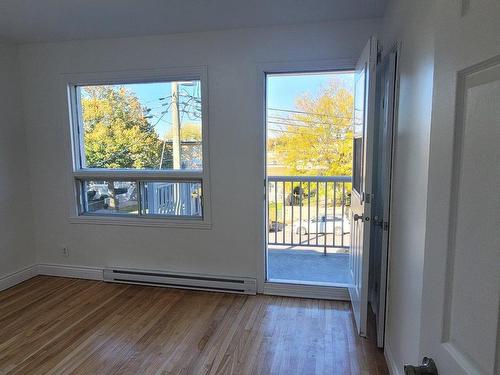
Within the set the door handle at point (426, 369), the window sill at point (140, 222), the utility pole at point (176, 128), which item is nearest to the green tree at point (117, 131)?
the utility pole at point (176, 128)

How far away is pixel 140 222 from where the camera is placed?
3.28 m

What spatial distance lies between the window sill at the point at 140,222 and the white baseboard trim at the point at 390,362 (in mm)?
1748

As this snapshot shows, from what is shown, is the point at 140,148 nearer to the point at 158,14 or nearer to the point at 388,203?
the point at 158,14

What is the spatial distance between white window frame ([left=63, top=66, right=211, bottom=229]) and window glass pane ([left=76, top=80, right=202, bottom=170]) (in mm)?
64

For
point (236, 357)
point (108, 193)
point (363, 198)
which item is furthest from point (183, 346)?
point (108, 193)

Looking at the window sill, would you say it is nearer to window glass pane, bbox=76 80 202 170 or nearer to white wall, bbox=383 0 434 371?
window glass pane, bbox=76 80 202 170

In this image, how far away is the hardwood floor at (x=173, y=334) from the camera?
2.04 m

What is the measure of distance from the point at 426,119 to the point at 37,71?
3.58m

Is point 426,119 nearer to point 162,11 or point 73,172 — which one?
point 162,11

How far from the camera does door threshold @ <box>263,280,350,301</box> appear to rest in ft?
9.53

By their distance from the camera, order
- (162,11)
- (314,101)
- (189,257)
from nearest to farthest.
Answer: (162,11) → (189,257) → (314,101)

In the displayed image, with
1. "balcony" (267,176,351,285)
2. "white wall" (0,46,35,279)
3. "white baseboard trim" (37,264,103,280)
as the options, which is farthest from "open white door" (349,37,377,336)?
"white wall" (0,46,35,279)

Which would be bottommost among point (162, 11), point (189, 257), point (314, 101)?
point (189, 257)

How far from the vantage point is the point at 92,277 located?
345 centimetres
